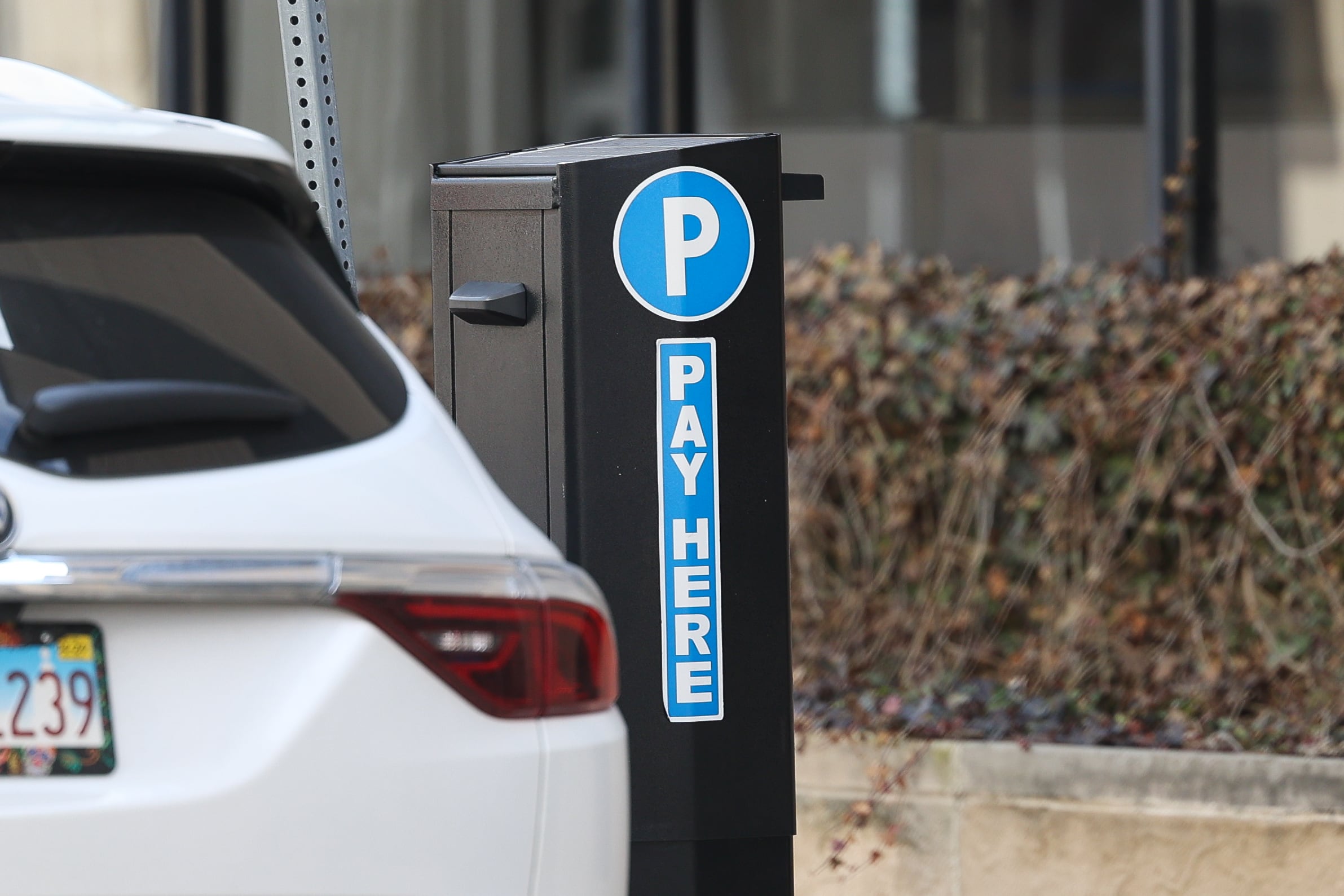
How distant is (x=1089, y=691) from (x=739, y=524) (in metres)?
2.35

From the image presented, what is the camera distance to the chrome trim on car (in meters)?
1.73

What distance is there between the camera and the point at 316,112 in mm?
3213

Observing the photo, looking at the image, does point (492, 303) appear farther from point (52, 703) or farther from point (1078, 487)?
point (1078, 487)

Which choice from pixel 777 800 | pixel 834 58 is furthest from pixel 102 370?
pixel 834 58

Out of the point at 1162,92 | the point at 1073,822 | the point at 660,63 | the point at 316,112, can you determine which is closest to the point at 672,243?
the point at 316,112

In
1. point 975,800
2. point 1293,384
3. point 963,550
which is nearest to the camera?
point 975,800

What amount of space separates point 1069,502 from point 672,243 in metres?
2.45

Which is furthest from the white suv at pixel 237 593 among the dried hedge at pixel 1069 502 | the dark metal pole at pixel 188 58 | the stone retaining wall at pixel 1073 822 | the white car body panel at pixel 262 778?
the dark metal pole at pixel 188 58

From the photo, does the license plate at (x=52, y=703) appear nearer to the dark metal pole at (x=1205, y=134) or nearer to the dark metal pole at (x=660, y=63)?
the dark metal pole at (x=1205, y=134)

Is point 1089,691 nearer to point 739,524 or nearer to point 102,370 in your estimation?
point 739,524

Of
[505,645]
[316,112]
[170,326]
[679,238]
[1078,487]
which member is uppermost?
[316,112]

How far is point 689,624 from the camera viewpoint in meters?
2.93

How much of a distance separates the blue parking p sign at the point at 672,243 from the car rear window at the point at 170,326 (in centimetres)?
87

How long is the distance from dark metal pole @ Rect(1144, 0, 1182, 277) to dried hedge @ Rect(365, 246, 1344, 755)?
1379 mm
